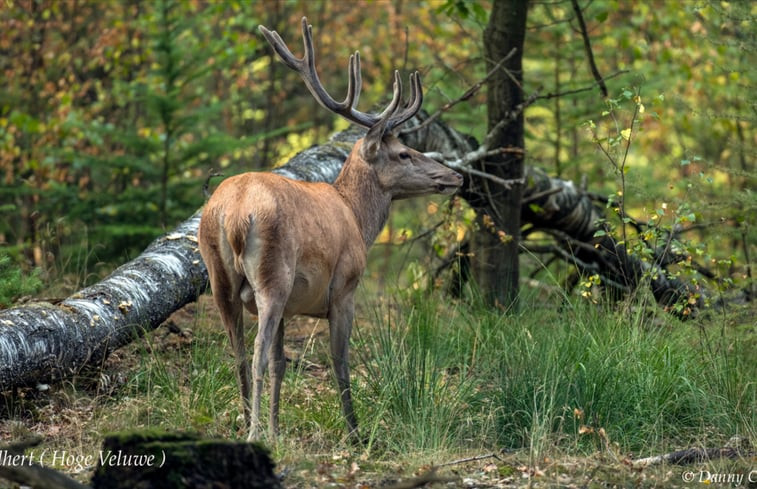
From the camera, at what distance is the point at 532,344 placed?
6637mm

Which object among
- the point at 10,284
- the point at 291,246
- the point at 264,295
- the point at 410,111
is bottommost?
the point at 10,284

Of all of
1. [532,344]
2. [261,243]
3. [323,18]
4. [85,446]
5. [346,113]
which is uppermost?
[323,18]

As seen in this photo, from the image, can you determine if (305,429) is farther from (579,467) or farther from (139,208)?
(139,208)

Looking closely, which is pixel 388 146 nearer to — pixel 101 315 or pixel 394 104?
pixel 394 104

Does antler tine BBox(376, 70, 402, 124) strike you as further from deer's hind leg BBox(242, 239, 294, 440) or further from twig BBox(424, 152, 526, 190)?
deer's hind leg BBox(242, 239, 294, 440)

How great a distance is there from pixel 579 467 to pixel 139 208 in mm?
6813

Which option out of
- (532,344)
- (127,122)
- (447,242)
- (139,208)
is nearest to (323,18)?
(127,122)

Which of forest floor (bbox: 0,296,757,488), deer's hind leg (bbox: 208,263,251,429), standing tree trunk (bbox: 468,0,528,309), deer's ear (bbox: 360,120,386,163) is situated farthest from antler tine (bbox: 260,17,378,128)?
standing tree trunk (bbox: 468,0,528,309)

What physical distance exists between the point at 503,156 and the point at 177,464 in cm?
581

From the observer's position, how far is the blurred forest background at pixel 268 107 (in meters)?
8.59

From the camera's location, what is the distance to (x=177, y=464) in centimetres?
400

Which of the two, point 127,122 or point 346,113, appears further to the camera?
point 127,122

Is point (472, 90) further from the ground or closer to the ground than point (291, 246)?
further from the ground

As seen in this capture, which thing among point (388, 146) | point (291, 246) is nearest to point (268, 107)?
point (388, 146)
